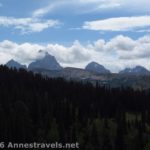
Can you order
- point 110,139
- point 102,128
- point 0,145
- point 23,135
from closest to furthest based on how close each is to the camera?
1. point 0,145
2. point 23,135
3. point 110,139
4. point 102,128

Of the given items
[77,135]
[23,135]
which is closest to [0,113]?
[23,135]

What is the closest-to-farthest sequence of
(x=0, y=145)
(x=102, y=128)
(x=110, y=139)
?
(x=0, y=145) → (x=110, y=139) → (x=102, y=128)

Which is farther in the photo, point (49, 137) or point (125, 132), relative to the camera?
point (125, 132)

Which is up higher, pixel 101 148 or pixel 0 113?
pixel 0 113

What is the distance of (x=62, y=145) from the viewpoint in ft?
515

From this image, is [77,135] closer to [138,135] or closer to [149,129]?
[138,135]

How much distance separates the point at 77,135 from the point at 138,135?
25.9 metres

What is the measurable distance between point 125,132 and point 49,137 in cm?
3653

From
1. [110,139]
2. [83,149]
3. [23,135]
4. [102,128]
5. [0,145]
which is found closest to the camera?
[0,145]

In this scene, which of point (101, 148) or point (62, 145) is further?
point (101, 148)

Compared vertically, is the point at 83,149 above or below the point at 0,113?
below

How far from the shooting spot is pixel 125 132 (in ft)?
609

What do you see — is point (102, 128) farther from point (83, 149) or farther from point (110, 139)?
point (83, 149)

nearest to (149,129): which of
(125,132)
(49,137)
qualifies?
(125,132)
